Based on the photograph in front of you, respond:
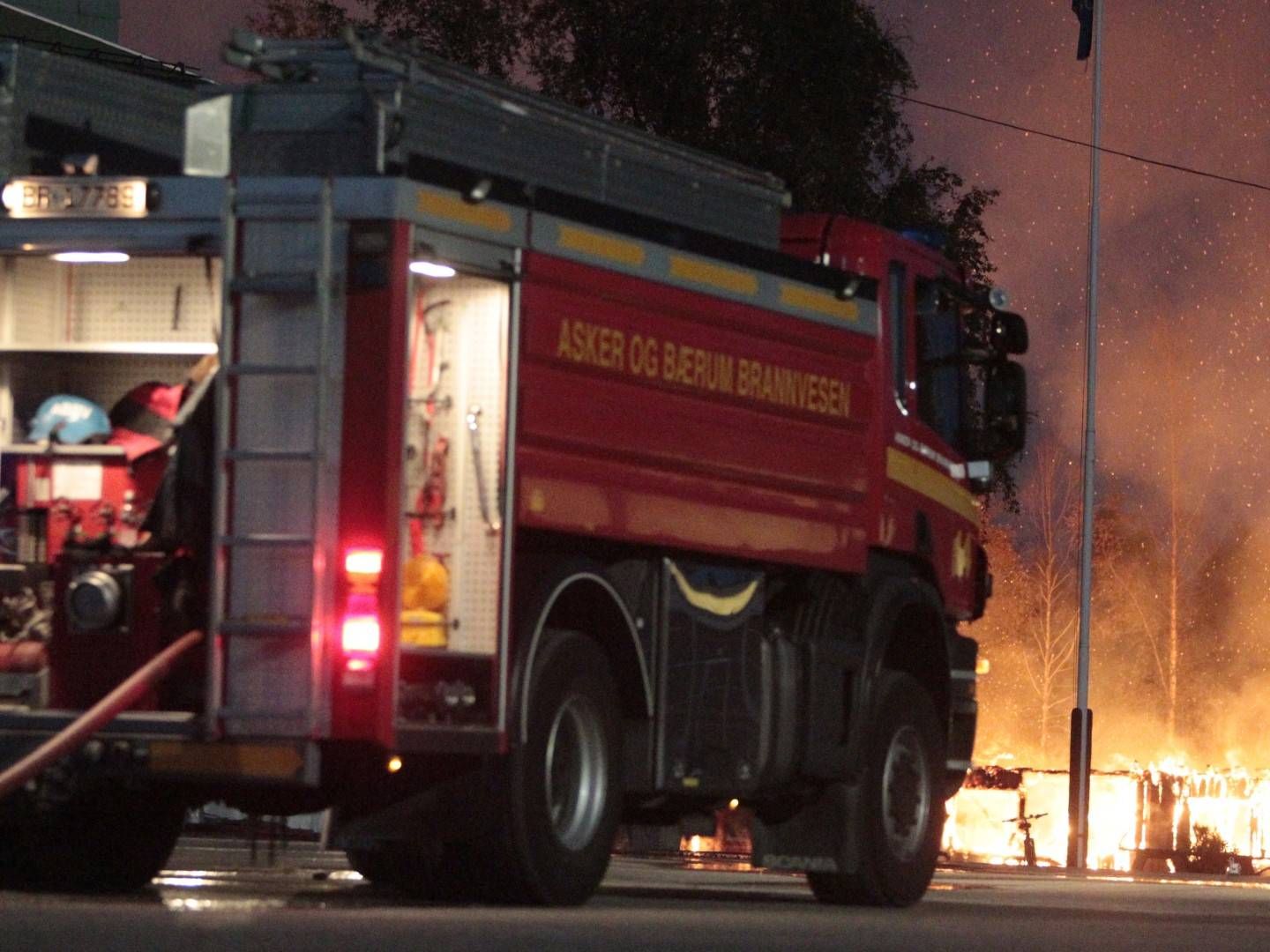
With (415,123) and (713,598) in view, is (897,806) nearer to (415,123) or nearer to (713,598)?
(713,598)

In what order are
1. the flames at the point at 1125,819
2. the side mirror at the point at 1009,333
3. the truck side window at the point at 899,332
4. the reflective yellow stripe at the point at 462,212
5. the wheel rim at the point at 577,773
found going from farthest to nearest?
the flames at the point at 1125,819 < the side mirror at the point at 1009,333 < the truck side window at the point at 899,332 < the wheel rim at the point at 577,773 < the reflective yellow stripe at the point at 462,212

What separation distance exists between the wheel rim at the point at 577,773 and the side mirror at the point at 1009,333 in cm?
462

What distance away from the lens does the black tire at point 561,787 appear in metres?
12.7

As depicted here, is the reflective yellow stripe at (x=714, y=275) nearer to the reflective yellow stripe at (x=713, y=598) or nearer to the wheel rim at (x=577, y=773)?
the reflective yellow stripe at (x=713, y=598)

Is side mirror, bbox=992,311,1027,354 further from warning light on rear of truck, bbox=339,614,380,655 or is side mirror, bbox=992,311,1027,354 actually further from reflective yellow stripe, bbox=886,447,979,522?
warning light on rear of truck, bbox=339,614,380,655

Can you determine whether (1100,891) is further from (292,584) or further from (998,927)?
(292,584)

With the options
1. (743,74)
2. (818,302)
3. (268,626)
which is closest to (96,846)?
(268,626)

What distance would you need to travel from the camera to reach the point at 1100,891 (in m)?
21.2

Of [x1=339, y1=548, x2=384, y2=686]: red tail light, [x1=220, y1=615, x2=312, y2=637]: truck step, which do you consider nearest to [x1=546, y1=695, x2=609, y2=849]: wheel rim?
[x1=339, y1=548, x2=384, y2=686]: red tail light

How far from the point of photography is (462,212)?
12258 millimetres

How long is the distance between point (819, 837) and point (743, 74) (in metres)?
21.8

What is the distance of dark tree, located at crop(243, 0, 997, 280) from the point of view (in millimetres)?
35969

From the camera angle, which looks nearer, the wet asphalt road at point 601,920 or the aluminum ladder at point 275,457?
the wet asphalt road at point 601,920

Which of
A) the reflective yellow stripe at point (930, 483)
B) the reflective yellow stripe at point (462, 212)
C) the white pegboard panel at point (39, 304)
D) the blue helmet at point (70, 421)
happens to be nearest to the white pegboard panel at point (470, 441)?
the reflective yellow stripe at point (462, 212)
